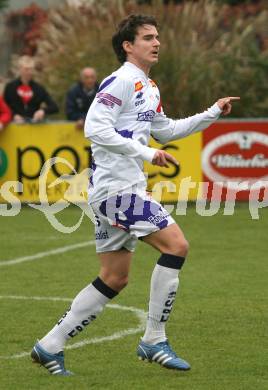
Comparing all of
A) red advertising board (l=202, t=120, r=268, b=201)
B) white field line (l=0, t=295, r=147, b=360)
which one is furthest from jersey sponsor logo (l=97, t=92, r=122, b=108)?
red advertising board (l=202, t=120, r=268, b=201)

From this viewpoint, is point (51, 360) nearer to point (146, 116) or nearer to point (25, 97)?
point (146, 116)

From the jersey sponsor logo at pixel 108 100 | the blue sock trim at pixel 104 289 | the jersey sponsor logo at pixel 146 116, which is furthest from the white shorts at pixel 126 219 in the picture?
the jersey sponsor logo at pixel 108 100

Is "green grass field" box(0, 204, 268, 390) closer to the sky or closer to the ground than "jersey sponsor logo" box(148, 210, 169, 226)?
closer to the ground

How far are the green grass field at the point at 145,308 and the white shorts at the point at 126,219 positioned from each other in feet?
2.68

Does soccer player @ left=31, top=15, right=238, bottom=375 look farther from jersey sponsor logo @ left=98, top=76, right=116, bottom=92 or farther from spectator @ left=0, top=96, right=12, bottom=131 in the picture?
spectator @ left=0, top=96, right=12, bottom=131

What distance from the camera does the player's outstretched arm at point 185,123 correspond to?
7.99m

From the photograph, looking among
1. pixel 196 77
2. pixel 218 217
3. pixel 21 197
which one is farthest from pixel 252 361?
pixel 196 77

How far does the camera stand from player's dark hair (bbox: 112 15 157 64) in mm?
7570

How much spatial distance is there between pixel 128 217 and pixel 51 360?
1019mm

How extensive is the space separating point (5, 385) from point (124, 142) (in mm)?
1618

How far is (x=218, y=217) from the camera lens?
16141 mm

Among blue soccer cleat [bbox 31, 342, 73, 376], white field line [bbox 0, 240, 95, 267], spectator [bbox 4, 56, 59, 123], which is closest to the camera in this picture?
blue soccer cleat [bbox 31, 342, 73, 376]

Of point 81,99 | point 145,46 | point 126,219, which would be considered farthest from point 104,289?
point 81,99

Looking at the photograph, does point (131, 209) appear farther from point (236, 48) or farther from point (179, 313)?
point (236, 48)
